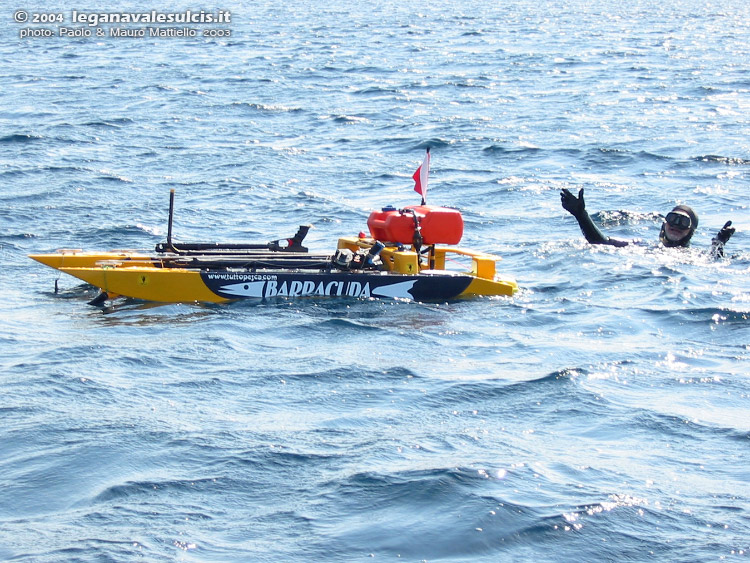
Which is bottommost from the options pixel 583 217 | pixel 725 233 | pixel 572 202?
pixel 725 233

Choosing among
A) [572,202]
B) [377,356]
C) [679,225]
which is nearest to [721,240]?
[679,225]

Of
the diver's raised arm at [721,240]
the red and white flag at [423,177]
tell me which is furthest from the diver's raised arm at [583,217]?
the red and white flag at [423,177]

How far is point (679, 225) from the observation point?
1664cm

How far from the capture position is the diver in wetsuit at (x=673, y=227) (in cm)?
1623

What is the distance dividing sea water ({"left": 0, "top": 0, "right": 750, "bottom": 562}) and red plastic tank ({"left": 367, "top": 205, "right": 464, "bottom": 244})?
3.40ft

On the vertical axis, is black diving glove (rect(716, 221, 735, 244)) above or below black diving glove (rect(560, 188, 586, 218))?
below

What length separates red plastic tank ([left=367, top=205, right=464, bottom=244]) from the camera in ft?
49.6

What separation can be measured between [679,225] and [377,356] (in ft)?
21.3

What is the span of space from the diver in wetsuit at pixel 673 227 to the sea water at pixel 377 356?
Result: 0.36m

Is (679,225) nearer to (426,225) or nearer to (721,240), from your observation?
(721,240)

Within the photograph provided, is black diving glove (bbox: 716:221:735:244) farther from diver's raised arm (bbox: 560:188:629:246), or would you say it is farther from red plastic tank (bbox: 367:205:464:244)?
red plastic tank (bbox: 367:205:464:244)

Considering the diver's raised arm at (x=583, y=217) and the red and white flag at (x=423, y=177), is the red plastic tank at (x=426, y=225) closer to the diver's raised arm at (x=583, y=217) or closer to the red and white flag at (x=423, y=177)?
the red and white flag at (x=423, y=177)

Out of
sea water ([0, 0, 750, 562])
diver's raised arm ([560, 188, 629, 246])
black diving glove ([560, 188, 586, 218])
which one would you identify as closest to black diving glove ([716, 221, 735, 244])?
sea water ([0, 0, 750, 562])

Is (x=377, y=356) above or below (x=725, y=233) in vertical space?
below
